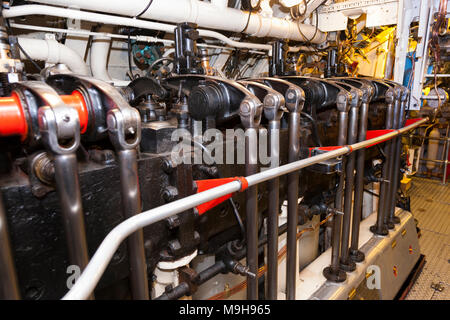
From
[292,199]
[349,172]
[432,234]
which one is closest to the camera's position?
[292,199]

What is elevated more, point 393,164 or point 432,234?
point 393,164

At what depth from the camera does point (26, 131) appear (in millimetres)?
565

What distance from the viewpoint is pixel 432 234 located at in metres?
3.04

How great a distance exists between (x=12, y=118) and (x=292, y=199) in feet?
2.89

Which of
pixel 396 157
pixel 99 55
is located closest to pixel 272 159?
pixel 99 55

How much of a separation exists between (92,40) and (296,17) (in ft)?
5.11

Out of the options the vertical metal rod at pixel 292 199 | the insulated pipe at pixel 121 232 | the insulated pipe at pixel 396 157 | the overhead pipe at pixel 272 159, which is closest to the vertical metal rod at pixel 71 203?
the insulated pipe at pixel 121 232

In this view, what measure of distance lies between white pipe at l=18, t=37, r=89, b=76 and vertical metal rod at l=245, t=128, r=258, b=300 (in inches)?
39.5

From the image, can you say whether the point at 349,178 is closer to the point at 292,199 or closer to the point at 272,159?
the point at 292,199

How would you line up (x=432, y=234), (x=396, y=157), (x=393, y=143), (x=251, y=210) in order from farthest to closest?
(x=432, y=234) → (x=396, y=157) → (x=393, y=143) → (x=251, y=210)

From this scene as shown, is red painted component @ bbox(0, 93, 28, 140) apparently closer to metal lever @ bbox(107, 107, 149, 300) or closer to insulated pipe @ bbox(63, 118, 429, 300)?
metal lever @ bbox(107, 107, 149, 300)

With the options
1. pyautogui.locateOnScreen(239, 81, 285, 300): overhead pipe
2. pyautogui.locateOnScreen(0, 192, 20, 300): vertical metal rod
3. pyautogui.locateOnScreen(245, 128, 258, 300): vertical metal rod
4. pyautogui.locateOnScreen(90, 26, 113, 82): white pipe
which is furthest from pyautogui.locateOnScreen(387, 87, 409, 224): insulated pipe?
pyautogui.locateOnScreen(0, 192, 20, 300): vertical metal rod

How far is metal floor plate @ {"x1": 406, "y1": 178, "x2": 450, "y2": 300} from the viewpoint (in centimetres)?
223

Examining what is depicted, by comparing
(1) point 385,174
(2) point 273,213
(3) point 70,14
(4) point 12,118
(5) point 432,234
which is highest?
(3) point 70,14
